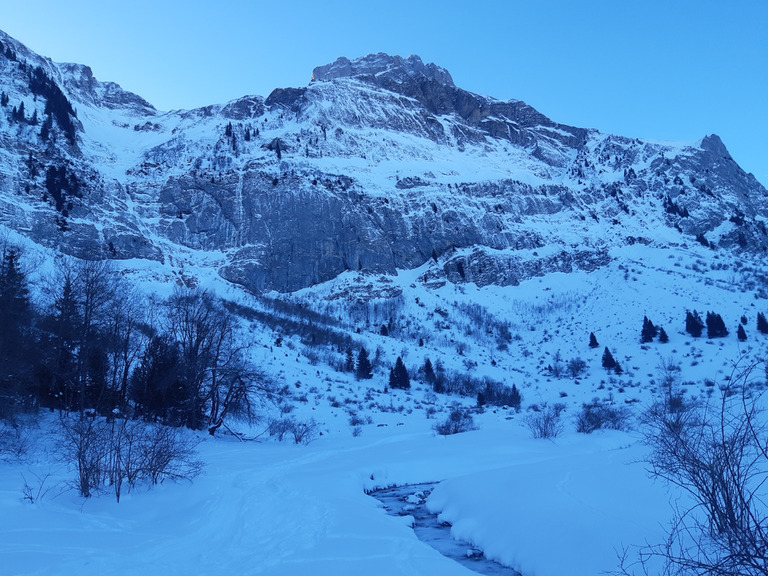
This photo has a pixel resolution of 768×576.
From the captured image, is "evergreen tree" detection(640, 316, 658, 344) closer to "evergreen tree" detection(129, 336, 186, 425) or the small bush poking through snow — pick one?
the small bush poking through snow

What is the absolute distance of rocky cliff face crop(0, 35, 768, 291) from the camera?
98188mm

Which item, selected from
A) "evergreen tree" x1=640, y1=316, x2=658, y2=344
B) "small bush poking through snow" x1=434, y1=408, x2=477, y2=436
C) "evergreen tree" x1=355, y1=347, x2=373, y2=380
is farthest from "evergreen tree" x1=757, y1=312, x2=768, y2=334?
"evergreen tree" x1=355, y1=347, x2=373, y2=380

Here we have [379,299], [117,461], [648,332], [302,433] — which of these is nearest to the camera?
[117,461]

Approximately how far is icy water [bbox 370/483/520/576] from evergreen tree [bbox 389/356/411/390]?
35045mm

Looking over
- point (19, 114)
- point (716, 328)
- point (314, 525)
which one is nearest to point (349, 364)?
point (716, 328)

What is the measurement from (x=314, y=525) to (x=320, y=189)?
127m

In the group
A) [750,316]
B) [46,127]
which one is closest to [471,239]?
[750,316]

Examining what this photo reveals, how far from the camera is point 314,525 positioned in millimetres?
8680

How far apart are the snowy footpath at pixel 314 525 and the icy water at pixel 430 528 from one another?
24 centimetres

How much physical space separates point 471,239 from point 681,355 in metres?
82.5

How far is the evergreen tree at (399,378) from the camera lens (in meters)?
52.3

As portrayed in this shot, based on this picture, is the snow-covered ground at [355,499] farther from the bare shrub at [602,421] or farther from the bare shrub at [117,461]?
the bare shrub at [602,421]

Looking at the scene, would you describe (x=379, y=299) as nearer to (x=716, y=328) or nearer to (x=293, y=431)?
(x=716, y=328)

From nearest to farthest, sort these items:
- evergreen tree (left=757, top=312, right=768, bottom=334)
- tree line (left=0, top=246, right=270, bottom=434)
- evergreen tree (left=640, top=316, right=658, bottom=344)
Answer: tree line (left=0, top=246, right=270, bottom=434) < evergreen tree (left=757, top=312, right=768, bottom=334) < evergreen tree (left=640, top=316, right=658, bottom=344)
